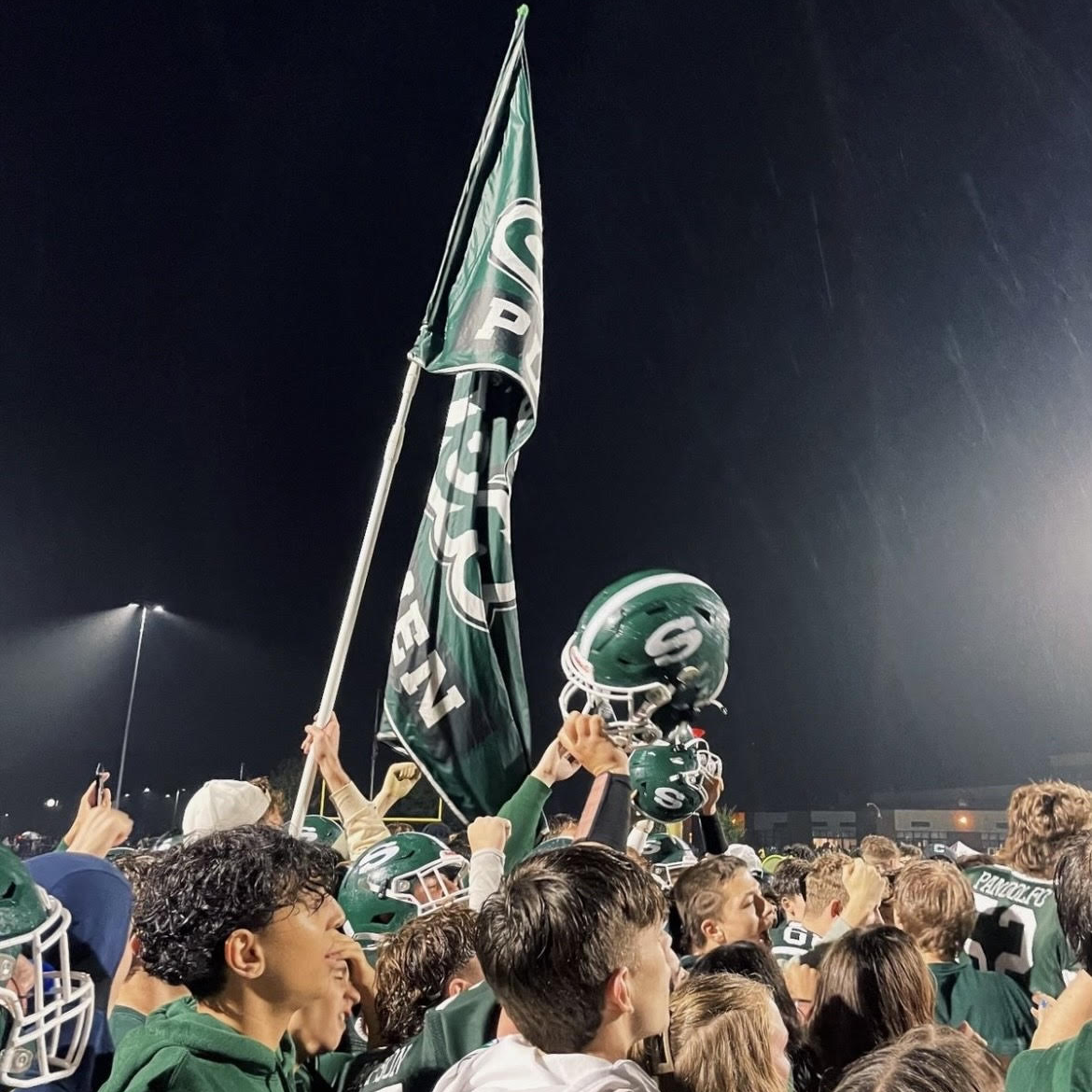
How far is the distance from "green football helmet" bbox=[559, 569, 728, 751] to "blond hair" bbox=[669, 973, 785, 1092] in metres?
1.93

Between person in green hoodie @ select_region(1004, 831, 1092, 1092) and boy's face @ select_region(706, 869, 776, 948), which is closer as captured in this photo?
person in green hoodie @ select_region(1004, 831, 1092, 1092)

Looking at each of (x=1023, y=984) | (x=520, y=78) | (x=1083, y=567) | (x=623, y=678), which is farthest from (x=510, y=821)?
(x=1083, y=567)

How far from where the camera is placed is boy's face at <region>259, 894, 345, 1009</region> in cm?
187

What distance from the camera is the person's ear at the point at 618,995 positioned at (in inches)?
62.5

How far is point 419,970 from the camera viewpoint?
255 cm

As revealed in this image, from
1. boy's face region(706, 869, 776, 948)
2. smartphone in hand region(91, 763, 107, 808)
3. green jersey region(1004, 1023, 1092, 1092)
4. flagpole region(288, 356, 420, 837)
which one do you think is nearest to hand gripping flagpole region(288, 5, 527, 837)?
flagpole region(288, 356, 420, 837)

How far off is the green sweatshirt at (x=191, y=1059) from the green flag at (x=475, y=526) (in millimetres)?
3603

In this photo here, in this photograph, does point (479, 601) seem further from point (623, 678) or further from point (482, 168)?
point (482, 168)

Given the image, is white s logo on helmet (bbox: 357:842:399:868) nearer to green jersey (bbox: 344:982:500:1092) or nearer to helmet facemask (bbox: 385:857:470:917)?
helmet facemask (bbox: 385:857:470:917)

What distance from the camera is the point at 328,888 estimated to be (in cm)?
208

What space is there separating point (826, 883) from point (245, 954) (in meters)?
2.74

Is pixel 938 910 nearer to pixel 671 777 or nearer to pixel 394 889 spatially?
pixel 671 777

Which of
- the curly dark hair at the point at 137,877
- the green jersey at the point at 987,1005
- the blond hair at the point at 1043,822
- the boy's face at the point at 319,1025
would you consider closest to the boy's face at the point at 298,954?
the boy's face at the point at 319,1025

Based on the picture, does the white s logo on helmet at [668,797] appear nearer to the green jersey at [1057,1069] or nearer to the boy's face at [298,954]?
the green jersey at [1057,1069]
